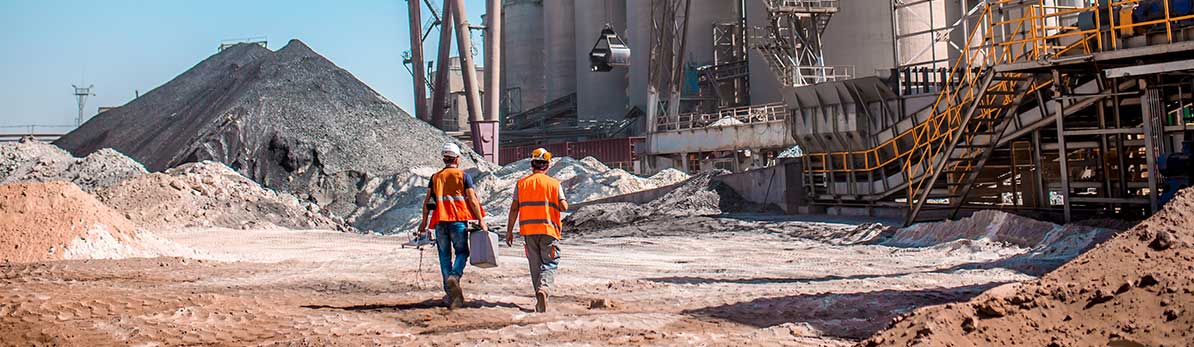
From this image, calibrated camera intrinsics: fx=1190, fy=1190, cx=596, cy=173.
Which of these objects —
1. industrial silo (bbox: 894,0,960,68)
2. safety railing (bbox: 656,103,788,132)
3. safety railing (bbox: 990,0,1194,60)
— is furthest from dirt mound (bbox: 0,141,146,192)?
industrial silo (bbox: 894,0,960,68)

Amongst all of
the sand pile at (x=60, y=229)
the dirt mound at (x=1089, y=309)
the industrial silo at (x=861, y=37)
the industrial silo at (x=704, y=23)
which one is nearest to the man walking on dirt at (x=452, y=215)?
the dirt mound at (x=1089, y=309)

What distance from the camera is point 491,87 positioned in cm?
3575

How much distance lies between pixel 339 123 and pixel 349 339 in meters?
27.5

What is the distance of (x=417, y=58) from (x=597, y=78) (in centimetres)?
1588

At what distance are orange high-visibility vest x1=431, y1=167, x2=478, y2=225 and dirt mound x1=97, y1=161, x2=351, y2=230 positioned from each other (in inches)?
523

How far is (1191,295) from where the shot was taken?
5551 millimetres

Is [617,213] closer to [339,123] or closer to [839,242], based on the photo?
[839,242]

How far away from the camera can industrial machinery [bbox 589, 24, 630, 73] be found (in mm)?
37344

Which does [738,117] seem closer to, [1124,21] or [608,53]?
[608,53]

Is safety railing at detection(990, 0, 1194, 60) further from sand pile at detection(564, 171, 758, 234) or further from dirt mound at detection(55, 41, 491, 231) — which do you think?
dirt mound at detection(55, 41, 491, 231)

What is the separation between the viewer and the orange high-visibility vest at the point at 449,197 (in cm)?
852

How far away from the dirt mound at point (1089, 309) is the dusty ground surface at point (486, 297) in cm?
105

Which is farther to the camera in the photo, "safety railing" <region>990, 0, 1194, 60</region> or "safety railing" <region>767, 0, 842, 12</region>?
"safety railing" <region>767, 0, 842, 12</region>

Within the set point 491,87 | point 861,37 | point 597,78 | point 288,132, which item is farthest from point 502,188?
point 597,78
